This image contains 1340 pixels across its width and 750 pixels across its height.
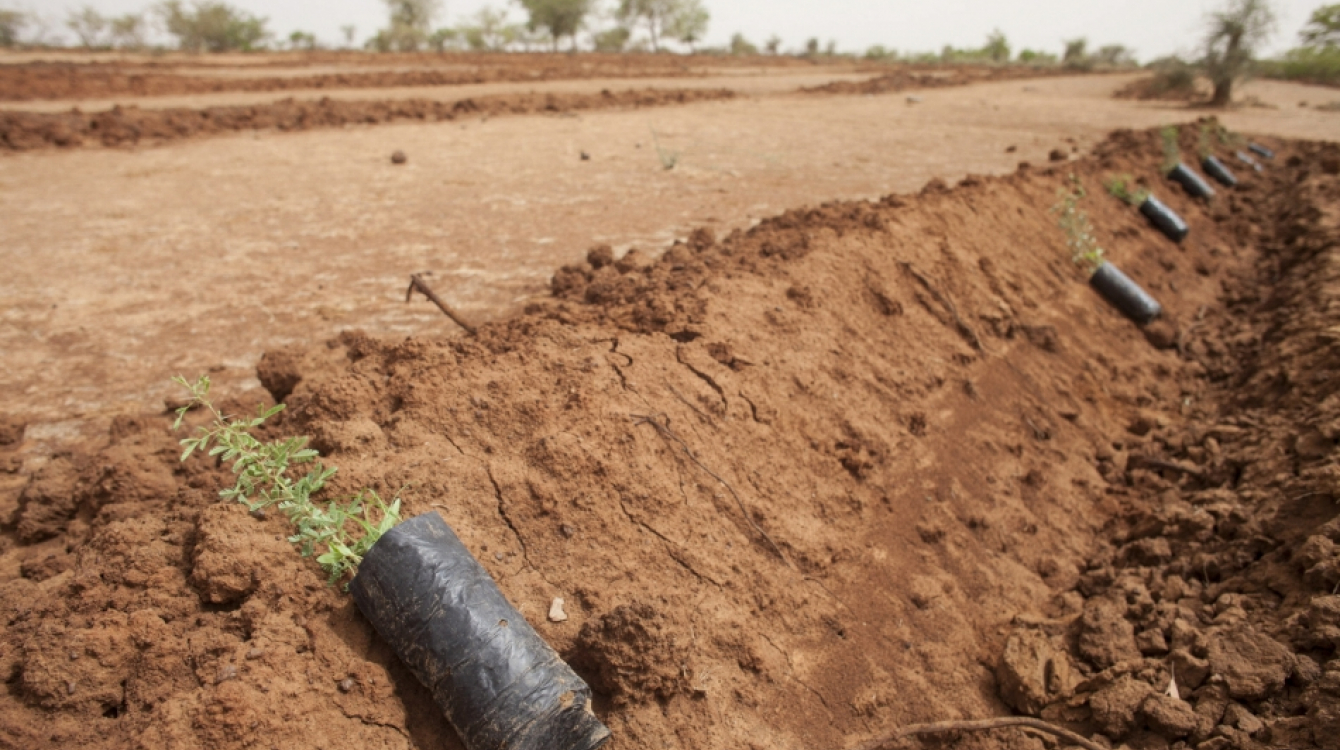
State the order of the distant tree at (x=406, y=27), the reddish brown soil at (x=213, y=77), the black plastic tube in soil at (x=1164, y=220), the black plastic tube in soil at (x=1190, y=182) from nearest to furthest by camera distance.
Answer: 1. the black plastic tube in soil at (x=1164, y=220)
2. the black plastic tube in soil at (x=1190, y=182)
3. the reddish brown soil at (x=213, y=77)
4. the distant tree at (x=406, y=27)

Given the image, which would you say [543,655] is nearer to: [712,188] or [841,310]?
[841,310]

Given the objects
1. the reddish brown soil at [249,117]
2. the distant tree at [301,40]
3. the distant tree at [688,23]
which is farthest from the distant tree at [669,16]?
the reddish brown soil at [249,117]

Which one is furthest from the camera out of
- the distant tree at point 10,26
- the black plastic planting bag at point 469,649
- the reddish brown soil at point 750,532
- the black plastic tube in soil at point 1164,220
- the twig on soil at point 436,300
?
the distant tree at point 10,26

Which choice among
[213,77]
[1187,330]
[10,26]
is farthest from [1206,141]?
[10,26]

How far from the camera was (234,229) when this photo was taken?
547 centimetres

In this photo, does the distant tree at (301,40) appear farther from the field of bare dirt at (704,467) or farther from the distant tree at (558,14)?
the field of bare dirt at (704,467)

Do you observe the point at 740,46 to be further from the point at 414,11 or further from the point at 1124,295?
the point at 1124,295

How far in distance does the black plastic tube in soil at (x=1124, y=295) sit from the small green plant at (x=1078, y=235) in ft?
0.34

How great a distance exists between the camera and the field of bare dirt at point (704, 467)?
1950 mm

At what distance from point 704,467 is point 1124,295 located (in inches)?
166

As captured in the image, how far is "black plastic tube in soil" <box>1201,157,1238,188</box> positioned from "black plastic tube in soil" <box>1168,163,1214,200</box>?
3.50 ft

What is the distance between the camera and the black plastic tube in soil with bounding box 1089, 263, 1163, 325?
512 centimetres

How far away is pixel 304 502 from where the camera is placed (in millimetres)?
1997

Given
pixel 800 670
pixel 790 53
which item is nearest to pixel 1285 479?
pixel 800 670
